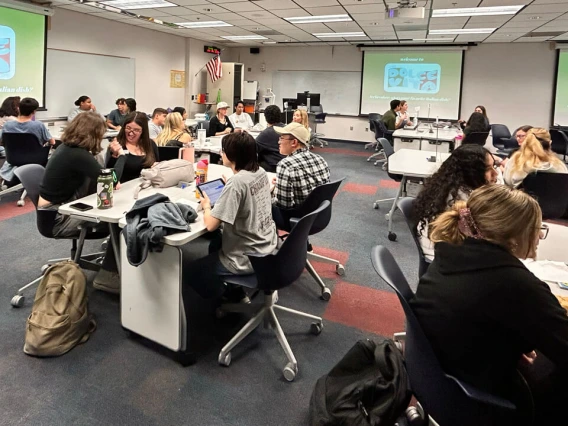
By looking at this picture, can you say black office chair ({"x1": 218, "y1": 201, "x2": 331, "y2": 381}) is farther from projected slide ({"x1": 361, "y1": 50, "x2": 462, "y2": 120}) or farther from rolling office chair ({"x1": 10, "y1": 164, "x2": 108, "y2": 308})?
projected slide ({"x1": 361, "y1": 50, "x2": 462, "y2": 120})

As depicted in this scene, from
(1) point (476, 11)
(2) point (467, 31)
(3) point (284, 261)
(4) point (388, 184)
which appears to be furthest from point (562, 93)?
(3) point (284, 261)

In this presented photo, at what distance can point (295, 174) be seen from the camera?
3037 mm

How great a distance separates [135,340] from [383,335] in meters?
1.49

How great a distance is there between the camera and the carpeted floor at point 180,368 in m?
1.96

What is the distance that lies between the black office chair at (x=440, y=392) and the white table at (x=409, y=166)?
113 inches

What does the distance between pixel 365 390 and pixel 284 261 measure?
2.41ft

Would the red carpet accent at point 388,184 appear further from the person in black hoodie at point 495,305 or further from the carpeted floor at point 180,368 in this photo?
the person in black hoodie at point 495,305

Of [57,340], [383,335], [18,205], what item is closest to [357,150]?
[18,205]

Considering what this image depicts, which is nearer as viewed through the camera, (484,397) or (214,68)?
(484,397)

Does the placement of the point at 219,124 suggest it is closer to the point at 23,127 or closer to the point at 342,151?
the point at 23,127

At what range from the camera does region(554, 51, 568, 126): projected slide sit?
988 cm

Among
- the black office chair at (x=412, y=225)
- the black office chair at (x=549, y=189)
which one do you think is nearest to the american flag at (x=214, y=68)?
the black office chair at (x=549, y=189)

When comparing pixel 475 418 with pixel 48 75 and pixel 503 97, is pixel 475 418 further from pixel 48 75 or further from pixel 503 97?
pixel 503 97

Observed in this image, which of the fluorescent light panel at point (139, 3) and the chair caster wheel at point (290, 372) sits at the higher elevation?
the fluorescent light panel at point (139, 3)
